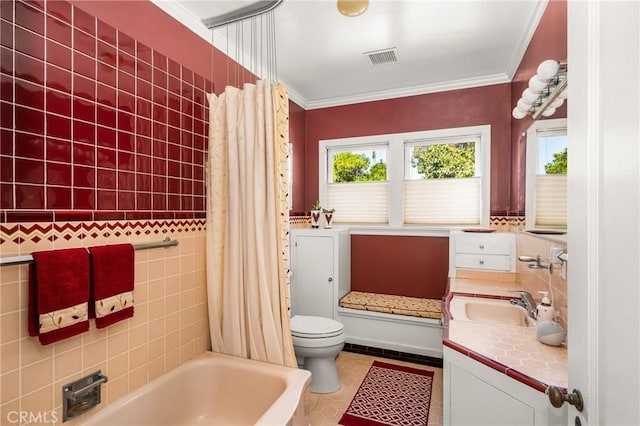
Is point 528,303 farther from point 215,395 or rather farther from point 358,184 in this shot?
point 358,184

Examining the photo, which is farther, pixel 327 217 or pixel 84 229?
pixel 327 217

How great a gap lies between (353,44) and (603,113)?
2110 mm

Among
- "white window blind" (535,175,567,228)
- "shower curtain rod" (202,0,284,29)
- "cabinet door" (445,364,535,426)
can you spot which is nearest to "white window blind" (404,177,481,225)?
"white window blind" (535,175,567,228)

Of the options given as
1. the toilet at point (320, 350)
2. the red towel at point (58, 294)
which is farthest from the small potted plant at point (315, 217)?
the red towel at point (58, 294)

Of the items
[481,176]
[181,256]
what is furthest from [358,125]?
[181,256]

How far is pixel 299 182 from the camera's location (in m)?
3.53

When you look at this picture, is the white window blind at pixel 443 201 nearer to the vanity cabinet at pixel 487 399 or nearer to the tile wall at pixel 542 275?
the tile wall at pixel 542 275

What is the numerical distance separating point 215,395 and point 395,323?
1.67 m

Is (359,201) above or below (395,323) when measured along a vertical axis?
above

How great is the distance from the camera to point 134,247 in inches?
58.9

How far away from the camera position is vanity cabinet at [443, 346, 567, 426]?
1069 millimetres

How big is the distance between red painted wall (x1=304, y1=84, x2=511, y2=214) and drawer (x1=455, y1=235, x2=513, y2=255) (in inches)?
15.8

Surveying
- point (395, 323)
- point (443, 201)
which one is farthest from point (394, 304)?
point (443, 201)

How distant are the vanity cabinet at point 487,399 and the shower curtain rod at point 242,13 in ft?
6.74
